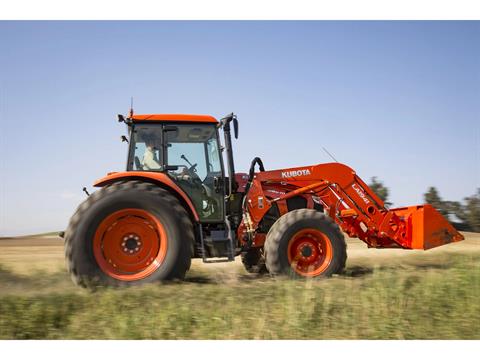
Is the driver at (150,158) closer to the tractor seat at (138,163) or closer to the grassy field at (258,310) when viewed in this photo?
the tractor seat at (138,163)

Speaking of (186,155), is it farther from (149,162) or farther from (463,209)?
(463,209)

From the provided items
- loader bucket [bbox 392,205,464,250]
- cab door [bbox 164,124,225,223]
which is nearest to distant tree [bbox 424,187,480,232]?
loader bucket [bbox 392,205,464,250]

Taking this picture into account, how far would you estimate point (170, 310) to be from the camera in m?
4.35

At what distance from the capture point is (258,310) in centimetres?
444

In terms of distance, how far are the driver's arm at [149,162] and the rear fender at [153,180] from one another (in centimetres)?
32

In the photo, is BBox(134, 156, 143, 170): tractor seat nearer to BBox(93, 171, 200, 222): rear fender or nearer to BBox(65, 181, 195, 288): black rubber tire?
BBox(93, 171, 200, 222): rear fender

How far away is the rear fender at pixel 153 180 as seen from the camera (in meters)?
6.10

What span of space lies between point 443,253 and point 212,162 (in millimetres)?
5397

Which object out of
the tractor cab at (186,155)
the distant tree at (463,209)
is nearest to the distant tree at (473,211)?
the distant tree at (463,209)

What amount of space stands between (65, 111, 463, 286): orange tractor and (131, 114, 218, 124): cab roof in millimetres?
15

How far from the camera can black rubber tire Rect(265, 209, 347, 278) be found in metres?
6.46

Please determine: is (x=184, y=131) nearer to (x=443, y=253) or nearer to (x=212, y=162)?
(x=212, y=162)

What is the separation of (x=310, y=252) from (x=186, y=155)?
2299 mm

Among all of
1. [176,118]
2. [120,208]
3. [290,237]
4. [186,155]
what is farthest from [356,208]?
[120,208]
